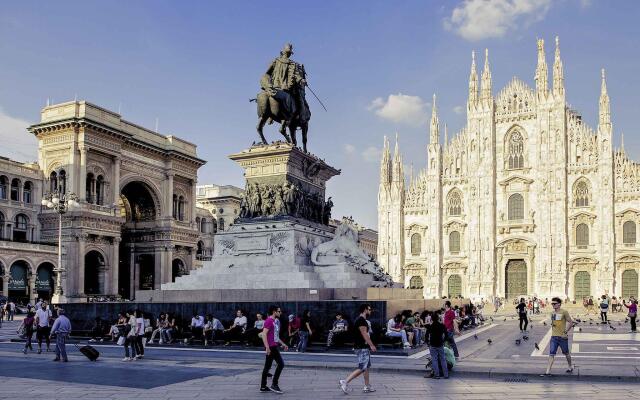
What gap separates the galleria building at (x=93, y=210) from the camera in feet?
176

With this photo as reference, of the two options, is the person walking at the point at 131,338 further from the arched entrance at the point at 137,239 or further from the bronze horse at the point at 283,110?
the arched entrance at the point at 137,239

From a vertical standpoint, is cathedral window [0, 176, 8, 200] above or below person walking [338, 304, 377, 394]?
above

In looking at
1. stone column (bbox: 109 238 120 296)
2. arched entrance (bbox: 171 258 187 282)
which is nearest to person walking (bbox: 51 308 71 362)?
stone column (bbox: 109 238 120 296)

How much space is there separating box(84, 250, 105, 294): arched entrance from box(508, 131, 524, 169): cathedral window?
37350mm

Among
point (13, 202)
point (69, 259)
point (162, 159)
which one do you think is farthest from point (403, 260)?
point (13, 202)

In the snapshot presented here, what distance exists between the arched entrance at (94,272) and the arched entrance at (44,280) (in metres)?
2.72

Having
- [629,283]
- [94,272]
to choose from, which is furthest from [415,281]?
[94,272]

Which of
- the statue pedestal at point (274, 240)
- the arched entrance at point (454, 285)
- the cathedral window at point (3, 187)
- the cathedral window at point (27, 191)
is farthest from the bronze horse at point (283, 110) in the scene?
the arched entrance at point (454, 285)

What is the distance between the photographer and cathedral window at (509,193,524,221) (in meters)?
64.4

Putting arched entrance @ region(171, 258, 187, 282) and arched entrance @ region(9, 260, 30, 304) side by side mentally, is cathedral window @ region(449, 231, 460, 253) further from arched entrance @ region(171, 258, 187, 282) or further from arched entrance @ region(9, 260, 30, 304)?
arched entrance @ region(9, 260, 30, 304)

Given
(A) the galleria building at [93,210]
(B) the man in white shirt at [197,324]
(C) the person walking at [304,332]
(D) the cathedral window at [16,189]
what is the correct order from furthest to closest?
(D) the cathedral window at [16,189] < (A) the galleria building at [93,210] < (B) the man in white shirt at [197,324] < (C) the person walking at [304,332]

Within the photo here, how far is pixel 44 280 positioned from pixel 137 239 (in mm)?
11953

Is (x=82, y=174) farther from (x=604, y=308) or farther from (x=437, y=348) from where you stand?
(x=437, y=348)

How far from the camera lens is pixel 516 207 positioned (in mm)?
64688
